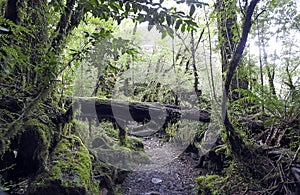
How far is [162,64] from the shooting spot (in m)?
8.62

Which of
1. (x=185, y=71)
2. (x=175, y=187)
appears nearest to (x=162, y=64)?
(x=185, y=71)

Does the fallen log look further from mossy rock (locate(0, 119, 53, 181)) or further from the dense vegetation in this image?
mossy rock (locate(0, 119, 53, 181))

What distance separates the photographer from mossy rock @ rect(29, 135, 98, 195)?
2482 millimetres

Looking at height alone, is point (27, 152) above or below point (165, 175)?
above

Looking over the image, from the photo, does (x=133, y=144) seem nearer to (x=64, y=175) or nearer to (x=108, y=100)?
(x=108, y=100)

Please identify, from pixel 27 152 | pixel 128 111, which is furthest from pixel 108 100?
pixel 27 152

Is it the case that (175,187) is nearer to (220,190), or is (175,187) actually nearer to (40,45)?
(220,190)

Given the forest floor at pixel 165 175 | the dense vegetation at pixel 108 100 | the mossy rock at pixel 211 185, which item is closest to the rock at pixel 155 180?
the forest floor at pixel 165 175

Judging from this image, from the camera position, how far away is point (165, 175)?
4.79 metres

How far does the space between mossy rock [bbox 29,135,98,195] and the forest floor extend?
3.70ft

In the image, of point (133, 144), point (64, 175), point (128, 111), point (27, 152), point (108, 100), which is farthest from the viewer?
point (133, 144)

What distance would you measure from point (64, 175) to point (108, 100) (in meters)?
1.75

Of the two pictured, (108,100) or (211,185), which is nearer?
(211,185)

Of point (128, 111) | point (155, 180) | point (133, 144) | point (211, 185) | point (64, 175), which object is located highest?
point (128, 111)
